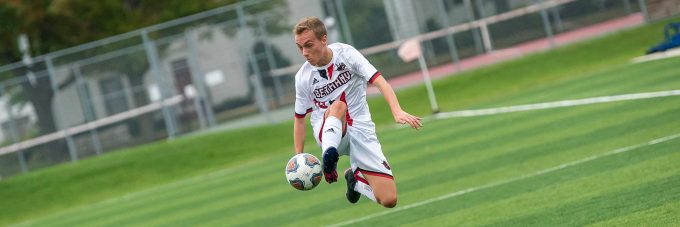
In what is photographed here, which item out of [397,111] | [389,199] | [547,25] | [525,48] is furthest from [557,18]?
[397,111]

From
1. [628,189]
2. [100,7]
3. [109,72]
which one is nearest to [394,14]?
[109,72]

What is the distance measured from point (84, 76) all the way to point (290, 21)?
567 cm

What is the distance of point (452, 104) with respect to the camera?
99.9 feet

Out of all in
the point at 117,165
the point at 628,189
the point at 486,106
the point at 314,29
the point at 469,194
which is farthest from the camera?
the point at 117,165

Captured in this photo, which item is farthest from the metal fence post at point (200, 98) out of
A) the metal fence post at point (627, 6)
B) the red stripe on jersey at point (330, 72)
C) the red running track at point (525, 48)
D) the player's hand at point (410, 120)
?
the player's hand at point (410, 120)

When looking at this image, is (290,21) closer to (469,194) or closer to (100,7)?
(100,7)

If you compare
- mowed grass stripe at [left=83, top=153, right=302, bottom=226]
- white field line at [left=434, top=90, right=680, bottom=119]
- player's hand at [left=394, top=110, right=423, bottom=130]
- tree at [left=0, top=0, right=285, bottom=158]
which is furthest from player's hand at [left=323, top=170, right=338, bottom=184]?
tree at [left=0, top=0, right=285, bottom=158]

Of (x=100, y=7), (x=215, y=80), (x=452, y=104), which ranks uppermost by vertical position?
(x=100, y=7)

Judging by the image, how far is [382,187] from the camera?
443 inches

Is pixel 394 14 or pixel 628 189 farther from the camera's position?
pixel 394 14

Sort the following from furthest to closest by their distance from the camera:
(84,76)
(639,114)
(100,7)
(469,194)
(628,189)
Result: 1. (100,7)
2. (84,76)
3. (639,114)
4. (469,194)
5. (628,189)

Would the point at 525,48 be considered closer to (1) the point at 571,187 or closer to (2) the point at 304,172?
(1) the point at 571,187

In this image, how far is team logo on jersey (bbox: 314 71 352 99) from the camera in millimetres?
11062

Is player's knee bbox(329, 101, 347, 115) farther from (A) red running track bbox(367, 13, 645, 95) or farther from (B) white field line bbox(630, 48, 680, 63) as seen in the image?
(A) red running track bbox(367, 13, 645, 95)
